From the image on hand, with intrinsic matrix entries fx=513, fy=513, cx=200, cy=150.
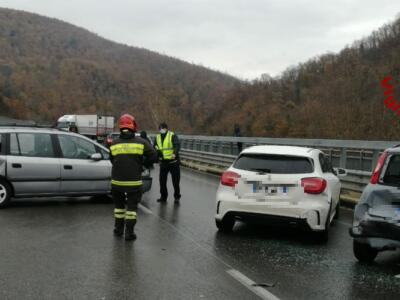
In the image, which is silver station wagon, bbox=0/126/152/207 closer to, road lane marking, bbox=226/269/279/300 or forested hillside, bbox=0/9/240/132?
road lane marking, bbox=226/269/279/300

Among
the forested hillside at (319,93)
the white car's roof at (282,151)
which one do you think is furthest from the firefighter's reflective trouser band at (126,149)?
the forested hillside at (319,93)

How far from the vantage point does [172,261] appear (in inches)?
240

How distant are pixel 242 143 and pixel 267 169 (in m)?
11.8

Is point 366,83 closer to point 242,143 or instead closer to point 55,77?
point 242,143

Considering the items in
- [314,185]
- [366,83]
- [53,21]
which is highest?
[53,21]

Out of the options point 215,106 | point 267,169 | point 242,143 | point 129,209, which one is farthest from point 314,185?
point 215,106

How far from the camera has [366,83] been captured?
72562 millimetres

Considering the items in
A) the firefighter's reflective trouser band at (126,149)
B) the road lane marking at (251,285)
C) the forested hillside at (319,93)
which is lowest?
the road lane marking at (251,285)

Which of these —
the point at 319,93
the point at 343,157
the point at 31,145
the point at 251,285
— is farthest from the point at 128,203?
the point at 319,93

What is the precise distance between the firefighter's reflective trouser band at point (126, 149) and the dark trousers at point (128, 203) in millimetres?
544

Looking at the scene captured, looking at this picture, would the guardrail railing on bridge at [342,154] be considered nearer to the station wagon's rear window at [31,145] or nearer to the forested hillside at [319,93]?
the station wagon's rear window at [31,145]

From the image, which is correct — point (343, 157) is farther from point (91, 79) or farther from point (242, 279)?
point (91, 79)

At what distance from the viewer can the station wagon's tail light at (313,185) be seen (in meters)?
7.29

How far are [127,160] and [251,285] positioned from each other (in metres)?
2.88
